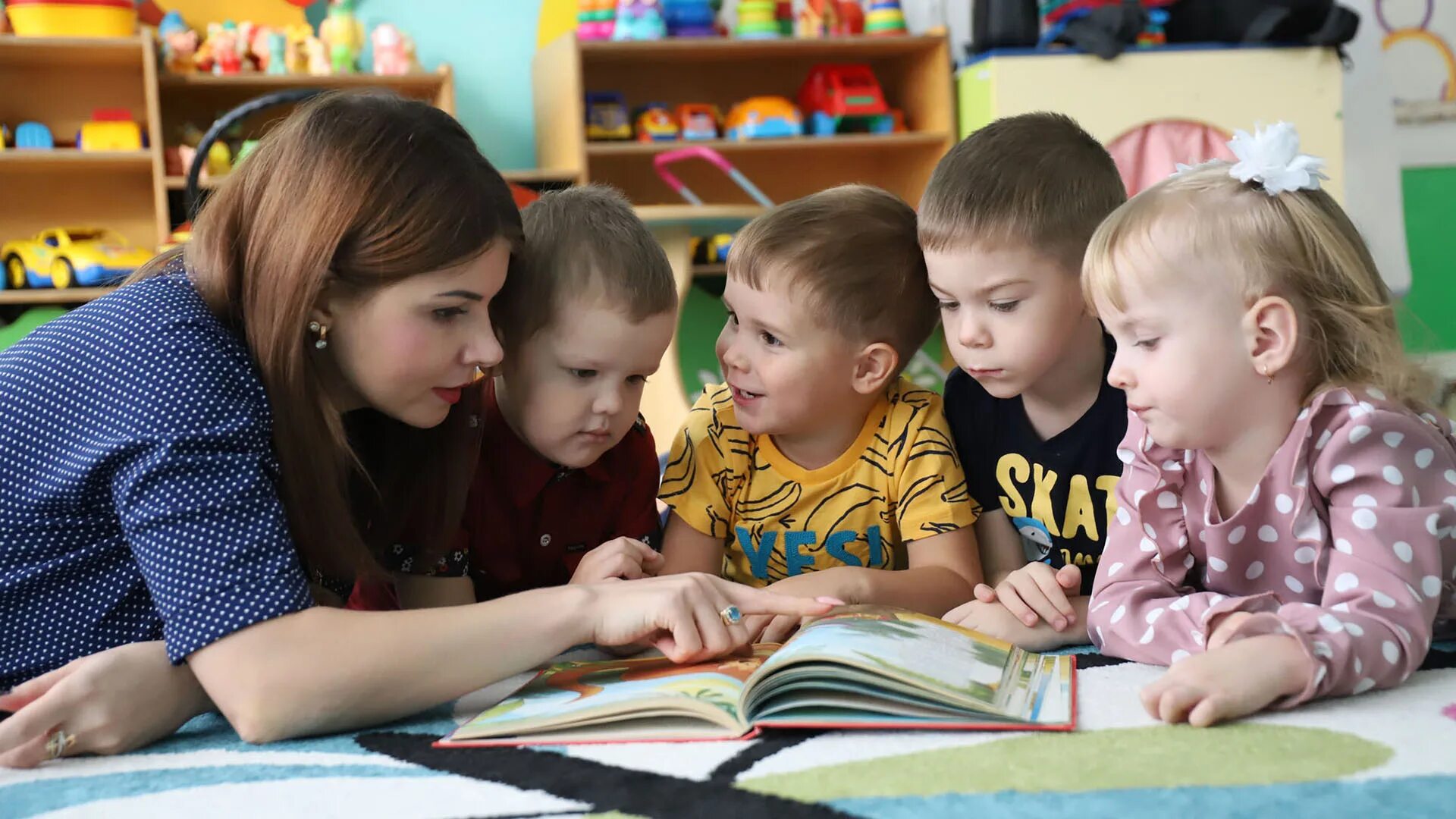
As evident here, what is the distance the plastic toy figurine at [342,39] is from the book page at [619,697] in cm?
298

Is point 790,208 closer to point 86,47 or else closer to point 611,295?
point 611,295

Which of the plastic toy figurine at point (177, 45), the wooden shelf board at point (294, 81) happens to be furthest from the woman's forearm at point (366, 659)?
the plastic toy figurine at point (177, 45)

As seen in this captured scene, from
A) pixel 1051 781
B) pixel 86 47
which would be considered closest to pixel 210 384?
pixel 1051 781

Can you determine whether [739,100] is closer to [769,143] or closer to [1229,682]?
[769,143]

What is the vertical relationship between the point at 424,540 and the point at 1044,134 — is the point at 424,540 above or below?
below

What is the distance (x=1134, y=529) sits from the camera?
3.57ft

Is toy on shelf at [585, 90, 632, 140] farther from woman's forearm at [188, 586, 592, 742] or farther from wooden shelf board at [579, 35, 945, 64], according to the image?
woman's forearm at [188, 586, 592, 742]

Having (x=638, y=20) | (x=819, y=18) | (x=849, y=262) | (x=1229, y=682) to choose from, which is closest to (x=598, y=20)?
(x=638, y=20)

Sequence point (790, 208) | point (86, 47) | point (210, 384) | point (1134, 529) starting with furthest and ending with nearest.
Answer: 1. point (86, 47)
2. point (790, 208)
3. point (1134, 529)
4. point (210, 384)

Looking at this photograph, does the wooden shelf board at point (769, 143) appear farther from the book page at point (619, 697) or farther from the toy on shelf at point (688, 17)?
the book page at point (619, 697)

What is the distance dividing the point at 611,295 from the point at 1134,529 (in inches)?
21.5

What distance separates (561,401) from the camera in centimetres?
128

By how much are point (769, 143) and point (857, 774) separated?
124 inches

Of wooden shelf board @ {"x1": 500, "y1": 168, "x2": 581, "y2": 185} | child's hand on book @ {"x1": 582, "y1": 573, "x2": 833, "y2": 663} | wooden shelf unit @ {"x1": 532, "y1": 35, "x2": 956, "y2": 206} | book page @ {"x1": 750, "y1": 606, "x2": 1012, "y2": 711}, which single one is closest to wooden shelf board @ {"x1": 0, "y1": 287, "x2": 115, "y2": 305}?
wooden shelf board @ {"x1": 500, "y1": 168, "x2": 581, "y2": 185}
